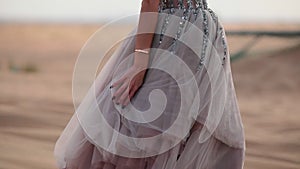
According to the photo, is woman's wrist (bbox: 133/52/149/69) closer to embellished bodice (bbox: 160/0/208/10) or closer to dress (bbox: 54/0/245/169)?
dress (bbox: 54/0/245/169)

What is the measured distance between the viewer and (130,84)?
1990 mm

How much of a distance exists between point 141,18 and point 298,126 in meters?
3.97

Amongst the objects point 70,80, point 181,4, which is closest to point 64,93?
point 70,80

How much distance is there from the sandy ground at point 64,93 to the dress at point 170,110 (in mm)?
305

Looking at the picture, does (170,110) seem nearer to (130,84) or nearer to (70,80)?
(130,84)

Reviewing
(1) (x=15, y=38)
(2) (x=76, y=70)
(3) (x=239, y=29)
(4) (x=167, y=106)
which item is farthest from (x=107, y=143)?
(1) (x=15, y=38)

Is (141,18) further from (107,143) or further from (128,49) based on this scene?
(107,143)

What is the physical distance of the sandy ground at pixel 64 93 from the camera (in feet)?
14.4

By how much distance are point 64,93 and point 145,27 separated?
217 inches

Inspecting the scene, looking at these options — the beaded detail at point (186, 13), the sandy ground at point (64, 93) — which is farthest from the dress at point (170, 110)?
the sandy ground at point (64, 93)

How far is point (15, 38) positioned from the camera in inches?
533

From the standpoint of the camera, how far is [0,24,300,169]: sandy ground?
14.4 feet

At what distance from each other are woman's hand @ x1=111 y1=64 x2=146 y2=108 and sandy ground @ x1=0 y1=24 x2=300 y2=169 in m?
0.32

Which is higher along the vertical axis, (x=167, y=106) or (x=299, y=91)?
(x=167, y=106)
